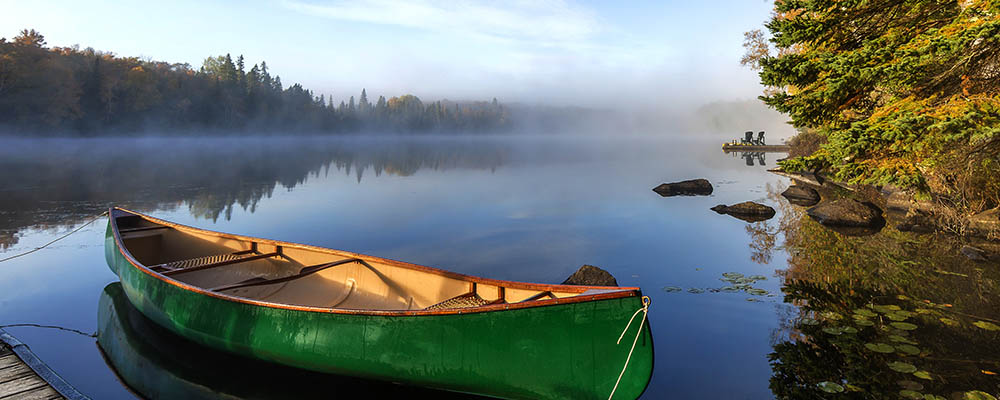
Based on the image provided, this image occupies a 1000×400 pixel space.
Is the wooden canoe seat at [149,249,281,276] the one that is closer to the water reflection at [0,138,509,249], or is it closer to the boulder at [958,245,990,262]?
the water reflection at [0,138,509,249]

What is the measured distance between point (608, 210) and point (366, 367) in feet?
60.8

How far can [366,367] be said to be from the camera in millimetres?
6219

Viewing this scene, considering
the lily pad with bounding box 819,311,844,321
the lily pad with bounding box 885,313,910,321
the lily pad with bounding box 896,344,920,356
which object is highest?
the lily pad with bounding box 885,313,910,321

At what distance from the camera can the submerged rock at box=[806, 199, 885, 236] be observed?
17078 millimetres

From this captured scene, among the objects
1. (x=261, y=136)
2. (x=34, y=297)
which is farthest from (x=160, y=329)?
(x=261, y=136)

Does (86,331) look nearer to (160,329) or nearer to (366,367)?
(160,329)

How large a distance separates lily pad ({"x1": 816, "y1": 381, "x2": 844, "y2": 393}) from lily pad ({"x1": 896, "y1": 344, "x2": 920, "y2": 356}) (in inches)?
67.8

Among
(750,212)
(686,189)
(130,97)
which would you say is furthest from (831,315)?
(130,97)

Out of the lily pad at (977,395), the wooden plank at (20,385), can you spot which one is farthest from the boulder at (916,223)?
the wooden plank at (20,385)

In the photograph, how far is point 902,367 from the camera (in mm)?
6738

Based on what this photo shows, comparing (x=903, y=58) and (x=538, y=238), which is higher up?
(x=903, y=58)

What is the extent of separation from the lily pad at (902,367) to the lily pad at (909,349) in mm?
468

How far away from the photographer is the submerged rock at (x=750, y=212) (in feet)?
66.9

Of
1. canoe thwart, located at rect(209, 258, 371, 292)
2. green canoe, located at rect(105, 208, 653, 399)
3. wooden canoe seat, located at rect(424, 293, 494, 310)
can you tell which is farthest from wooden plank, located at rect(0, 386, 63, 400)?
wooden canoe seat, located at rect(424, 293, 494, 310)
